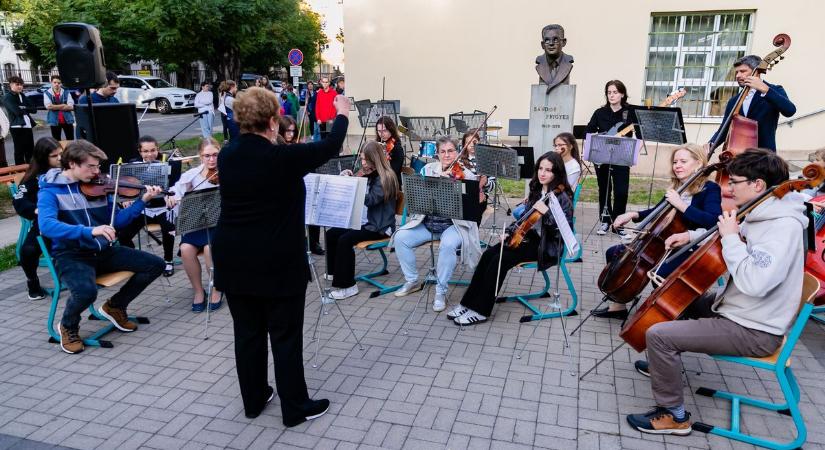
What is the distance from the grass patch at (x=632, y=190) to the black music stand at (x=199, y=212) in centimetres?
582

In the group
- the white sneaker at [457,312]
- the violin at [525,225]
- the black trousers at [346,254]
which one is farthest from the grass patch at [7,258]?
the violin at [525,225]

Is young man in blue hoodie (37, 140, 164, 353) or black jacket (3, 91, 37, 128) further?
black jacket (3, 91, 37, 128)

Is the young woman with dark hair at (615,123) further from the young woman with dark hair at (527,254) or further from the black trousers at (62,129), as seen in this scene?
the black trousers at (62,129)

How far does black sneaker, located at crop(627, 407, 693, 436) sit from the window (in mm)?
9181

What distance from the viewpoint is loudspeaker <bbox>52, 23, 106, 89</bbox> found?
6.43 meters

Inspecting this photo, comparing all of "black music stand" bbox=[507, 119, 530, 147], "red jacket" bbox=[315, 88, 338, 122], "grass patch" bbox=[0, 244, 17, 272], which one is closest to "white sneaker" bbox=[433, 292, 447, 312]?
"grass patch" bbox=[0, 244, 17, 272]

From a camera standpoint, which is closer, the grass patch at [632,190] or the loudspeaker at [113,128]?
the loudspeaker at [113,128]

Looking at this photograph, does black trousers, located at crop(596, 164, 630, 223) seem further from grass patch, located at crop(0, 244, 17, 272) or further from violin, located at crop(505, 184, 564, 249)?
grass patch, located at crop(0, 244, 17, 272)

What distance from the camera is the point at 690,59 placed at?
10742 millimetres

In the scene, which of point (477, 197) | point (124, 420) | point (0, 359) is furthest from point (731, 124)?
point (0, 359)

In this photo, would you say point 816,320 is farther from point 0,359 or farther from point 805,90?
point 805,90

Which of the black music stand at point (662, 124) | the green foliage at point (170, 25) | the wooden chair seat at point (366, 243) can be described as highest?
the green foliage at point (170, 25)

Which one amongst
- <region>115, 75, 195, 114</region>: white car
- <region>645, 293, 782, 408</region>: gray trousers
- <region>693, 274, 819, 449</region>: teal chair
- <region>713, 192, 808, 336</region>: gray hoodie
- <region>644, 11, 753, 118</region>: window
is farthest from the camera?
<region>115, 75, 195, 114</region>: white car

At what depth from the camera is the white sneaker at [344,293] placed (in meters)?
5.28
